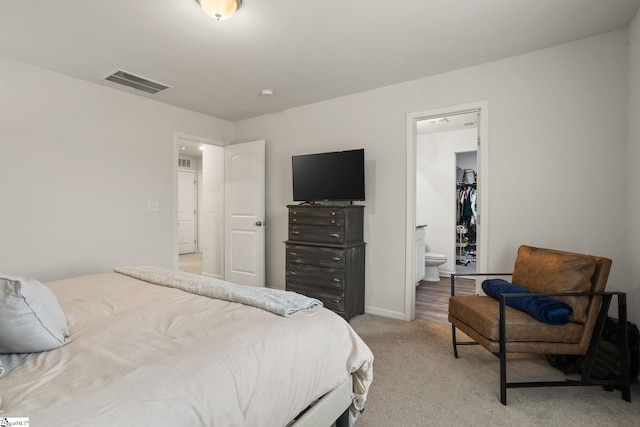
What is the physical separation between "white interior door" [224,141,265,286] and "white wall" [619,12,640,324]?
3.59 meters

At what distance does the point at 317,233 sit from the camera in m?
3.36

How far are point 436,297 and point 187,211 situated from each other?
642cm

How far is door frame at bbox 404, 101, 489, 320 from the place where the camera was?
288 cm

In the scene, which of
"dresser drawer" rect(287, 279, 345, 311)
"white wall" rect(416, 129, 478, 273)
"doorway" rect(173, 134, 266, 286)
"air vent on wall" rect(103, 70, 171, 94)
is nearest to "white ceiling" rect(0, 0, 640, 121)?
"air vent on wall" rect(103, 70, 171, 94)

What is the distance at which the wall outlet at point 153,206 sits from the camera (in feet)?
12.4

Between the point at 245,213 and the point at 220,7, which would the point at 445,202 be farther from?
the point at 220,7

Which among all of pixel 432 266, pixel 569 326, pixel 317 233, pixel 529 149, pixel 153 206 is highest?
pixel 529 149

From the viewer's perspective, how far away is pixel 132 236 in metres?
3.62

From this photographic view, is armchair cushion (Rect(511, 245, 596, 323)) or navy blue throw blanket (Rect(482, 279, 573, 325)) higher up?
armchair cushion (Rect(511, 245, 596, 323))

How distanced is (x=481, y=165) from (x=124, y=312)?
2.96 m

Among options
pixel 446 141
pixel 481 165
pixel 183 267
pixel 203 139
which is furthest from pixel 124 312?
pixel 446 141

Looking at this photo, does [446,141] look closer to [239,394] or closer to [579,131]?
[579,131]

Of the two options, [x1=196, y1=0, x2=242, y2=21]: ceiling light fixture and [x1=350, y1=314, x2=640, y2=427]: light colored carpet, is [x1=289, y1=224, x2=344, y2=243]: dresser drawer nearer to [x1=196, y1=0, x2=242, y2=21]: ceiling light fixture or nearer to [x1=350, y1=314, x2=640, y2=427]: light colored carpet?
[x1=350, y1=314, x2=640, y2=427]: light colored carpet

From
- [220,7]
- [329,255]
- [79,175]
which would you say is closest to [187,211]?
[79,175]
